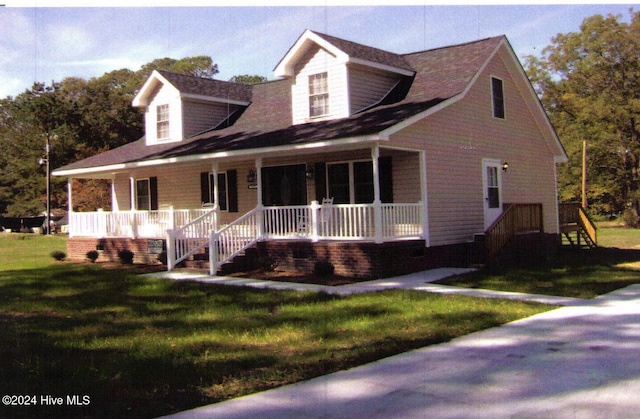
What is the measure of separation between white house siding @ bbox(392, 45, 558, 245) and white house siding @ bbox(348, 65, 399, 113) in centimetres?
221

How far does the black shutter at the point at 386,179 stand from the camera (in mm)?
15578

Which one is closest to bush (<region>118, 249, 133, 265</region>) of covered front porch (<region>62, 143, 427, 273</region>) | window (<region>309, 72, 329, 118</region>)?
covered front porch (<region>62, 143, 427, 273</region>)

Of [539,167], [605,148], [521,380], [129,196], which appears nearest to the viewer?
[521,380]

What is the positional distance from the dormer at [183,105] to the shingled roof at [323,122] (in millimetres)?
212

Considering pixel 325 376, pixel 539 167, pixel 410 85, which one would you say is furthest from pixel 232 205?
pixel 325 376

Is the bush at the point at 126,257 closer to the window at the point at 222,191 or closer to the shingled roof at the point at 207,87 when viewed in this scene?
the window at the point at 222,191

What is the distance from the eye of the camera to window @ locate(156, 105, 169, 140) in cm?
2077

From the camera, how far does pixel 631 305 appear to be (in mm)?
9477

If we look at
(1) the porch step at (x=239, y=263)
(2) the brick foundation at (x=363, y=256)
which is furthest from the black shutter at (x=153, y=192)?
(2) the brick foundation at (x=363, y=256)

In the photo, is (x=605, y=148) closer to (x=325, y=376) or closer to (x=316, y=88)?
(x=316, y=88)

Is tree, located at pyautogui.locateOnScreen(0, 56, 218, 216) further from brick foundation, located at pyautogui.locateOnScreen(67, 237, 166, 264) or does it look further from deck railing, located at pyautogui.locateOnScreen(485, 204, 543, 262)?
deck railing, located at pyautogui.locateOnScreen(485, 204, 543, 262)

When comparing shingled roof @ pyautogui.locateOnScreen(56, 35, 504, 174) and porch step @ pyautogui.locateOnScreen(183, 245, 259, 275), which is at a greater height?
shingled roof @ pyautogui.locateOnScreen(56, 35, 504, 174)

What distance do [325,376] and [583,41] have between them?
42.4 m

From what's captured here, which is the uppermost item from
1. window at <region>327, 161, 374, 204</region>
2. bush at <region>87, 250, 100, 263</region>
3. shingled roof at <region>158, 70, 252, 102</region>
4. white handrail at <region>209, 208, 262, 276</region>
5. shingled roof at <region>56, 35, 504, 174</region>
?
shingled roof at <region>158, 70, 252, 102</region>
